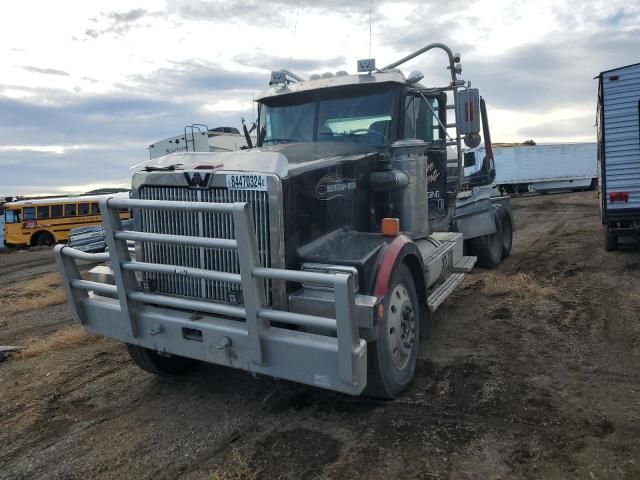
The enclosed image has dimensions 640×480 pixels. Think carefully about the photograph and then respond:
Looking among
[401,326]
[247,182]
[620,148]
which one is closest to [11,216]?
[620,148]

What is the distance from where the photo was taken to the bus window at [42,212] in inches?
974

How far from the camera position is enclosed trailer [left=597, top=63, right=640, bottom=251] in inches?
372

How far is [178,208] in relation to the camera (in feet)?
11.9

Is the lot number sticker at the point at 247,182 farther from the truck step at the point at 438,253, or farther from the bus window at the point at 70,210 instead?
the bus window at the point at 70,210

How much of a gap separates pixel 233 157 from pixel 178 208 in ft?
1.98

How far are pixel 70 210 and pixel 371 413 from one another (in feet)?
81.3

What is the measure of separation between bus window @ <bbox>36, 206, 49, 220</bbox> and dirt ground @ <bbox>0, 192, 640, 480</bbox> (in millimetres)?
20744

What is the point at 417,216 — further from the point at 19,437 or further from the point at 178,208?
the point at 19,437

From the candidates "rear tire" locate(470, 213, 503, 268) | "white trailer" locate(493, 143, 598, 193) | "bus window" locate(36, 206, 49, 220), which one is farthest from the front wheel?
"white trailer" locate(493, 143, 598, 193)

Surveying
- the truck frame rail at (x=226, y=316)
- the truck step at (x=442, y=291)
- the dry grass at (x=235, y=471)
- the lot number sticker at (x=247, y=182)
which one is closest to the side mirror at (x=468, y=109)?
the truck step at (x=442, y=291)

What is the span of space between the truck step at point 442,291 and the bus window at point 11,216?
24.0 meters

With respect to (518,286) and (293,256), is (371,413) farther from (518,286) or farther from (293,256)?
(518,286)

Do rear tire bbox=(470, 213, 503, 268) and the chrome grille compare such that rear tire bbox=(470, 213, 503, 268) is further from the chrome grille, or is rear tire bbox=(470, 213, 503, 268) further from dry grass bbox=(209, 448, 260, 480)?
dry grass bbox=(209, 448, 260, 480)

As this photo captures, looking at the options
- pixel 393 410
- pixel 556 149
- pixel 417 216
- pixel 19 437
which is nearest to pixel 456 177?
pixel 417 216
